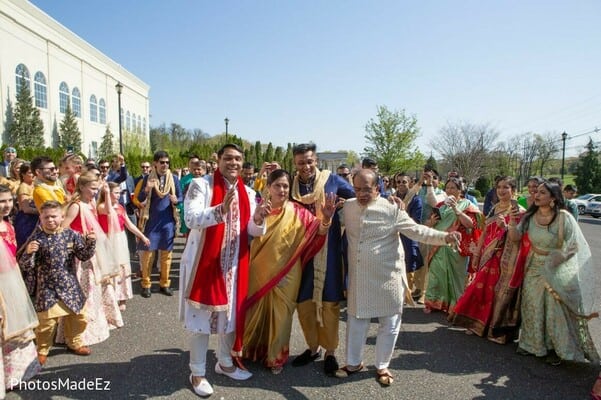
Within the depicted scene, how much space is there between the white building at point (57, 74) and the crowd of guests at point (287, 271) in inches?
1039

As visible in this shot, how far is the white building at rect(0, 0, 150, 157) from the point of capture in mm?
24453

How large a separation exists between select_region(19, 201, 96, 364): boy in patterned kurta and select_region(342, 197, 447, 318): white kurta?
2.48 meters

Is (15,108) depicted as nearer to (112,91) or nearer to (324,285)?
(112,91)

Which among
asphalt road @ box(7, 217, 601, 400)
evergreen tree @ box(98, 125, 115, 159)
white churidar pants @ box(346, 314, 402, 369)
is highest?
evergreen tree @ box(98, 125, 115, 159)

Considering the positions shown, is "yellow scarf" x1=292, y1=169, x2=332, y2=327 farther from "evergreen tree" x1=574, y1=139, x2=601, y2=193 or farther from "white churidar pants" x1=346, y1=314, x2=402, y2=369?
"evergreen tree" x1=574, y1=139, x2=601, y2=193

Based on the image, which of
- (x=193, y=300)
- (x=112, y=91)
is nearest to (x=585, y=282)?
(x=193, y=300)

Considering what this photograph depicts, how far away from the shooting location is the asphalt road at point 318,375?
3230mm

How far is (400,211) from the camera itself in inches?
135

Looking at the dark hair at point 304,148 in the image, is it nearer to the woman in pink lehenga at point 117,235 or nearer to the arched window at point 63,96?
the woman in pink lehenga at point 117,235

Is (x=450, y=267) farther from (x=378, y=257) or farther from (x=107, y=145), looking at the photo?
(x=107, y=145)

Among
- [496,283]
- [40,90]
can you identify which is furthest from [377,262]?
[40,90]

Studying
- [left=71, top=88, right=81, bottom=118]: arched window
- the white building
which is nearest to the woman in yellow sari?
the white building

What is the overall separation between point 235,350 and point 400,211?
6.08ft

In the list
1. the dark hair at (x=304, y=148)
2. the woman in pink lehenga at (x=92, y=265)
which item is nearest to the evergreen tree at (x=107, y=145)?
the woman in pink lehenga at (x=92, y=265)
